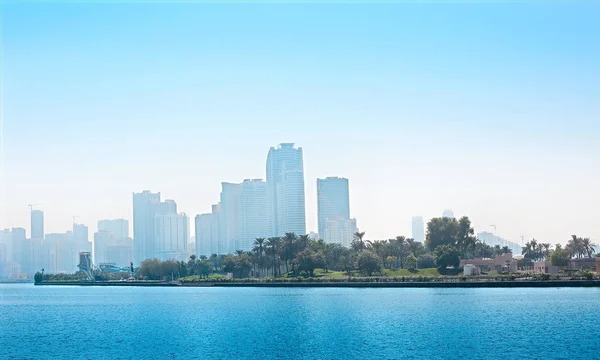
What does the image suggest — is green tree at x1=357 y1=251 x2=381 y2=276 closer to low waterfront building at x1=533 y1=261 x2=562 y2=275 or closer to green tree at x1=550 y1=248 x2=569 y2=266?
low waterfront building at x1=533 y1=261 x2=562 y2=275

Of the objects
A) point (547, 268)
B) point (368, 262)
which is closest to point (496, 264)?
point (547, 268)

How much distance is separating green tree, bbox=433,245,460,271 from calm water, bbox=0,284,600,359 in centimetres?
4764

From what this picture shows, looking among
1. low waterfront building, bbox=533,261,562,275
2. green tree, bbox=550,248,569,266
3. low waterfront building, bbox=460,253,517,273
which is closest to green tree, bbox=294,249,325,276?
low waterfront building, bbox=460,253,517,273

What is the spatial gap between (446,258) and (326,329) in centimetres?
9308

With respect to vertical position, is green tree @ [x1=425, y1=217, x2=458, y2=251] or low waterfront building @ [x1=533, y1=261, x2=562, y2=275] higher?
green tree @ [x1=425, y1=217, x2=458, y2=251]

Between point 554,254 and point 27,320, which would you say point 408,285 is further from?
point 27,320

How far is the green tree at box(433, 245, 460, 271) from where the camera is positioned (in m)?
161

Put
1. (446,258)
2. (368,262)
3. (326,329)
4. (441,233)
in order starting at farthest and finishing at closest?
(441,233)
(446,258)
(368,262)
(326,329)

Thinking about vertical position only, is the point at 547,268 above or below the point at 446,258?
below

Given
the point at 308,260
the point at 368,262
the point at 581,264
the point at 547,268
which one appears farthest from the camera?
the point at 581,264

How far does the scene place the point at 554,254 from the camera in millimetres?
158625

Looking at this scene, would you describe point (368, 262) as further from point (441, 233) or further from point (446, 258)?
point (441, 233)

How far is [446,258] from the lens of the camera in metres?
161

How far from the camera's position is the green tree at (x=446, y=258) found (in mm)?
160625
